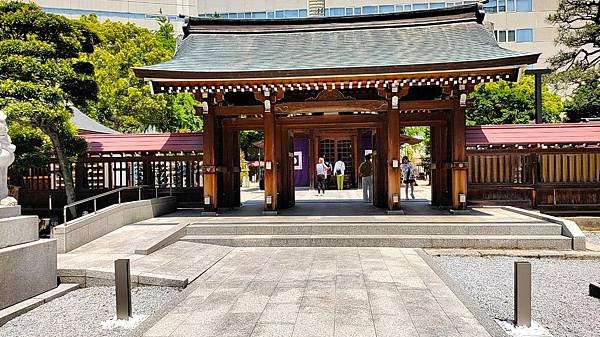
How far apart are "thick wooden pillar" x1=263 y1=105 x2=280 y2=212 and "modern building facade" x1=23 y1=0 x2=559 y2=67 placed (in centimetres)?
2344

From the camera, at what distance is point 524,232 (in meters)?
10.1

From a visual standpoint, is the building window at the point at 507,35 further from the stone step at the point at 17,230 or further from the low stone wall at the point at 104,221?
the stone step at the point at 17,230

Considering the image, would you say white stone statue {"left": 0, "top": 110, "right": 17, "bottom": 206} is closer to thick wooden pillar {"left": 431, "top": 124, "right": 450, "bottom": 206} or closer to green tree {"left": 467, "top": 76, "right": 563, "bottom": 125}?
thick wooden pillar {"left": 431, "top": 124, "right": 450, "bottom": 206}

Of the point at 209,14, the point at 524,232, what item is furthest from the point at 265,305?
the point at 209,14

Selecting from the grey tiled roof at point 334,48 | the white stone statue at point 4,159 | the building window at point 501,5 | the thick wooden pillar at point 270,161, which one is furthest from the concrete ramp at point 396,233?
the building window at point 501,5

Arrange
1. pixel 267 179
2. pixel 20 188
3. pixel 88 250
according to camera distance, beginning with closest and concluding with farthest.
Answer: pixel 88 250
pixel 267 179
pixel 20 188

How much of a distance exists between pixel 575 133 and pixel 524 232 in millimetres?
5089

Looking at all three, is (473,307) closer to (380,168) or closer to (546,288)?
(546,288)

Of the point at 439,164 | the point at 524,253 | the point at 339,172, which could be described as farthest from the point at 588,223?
the point at 339,172

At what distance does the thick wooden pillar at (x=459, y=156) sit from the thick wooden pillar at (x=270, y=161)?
4.51m

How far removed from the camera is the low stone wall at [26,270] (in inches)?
243

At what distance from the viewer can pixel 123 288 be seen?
561 centimetres

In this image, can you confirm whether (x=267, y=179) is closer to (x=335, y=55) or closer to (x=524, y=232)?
(x=335, y=55)

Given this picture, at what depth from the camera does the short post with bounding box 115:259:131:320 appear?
5.60 m
